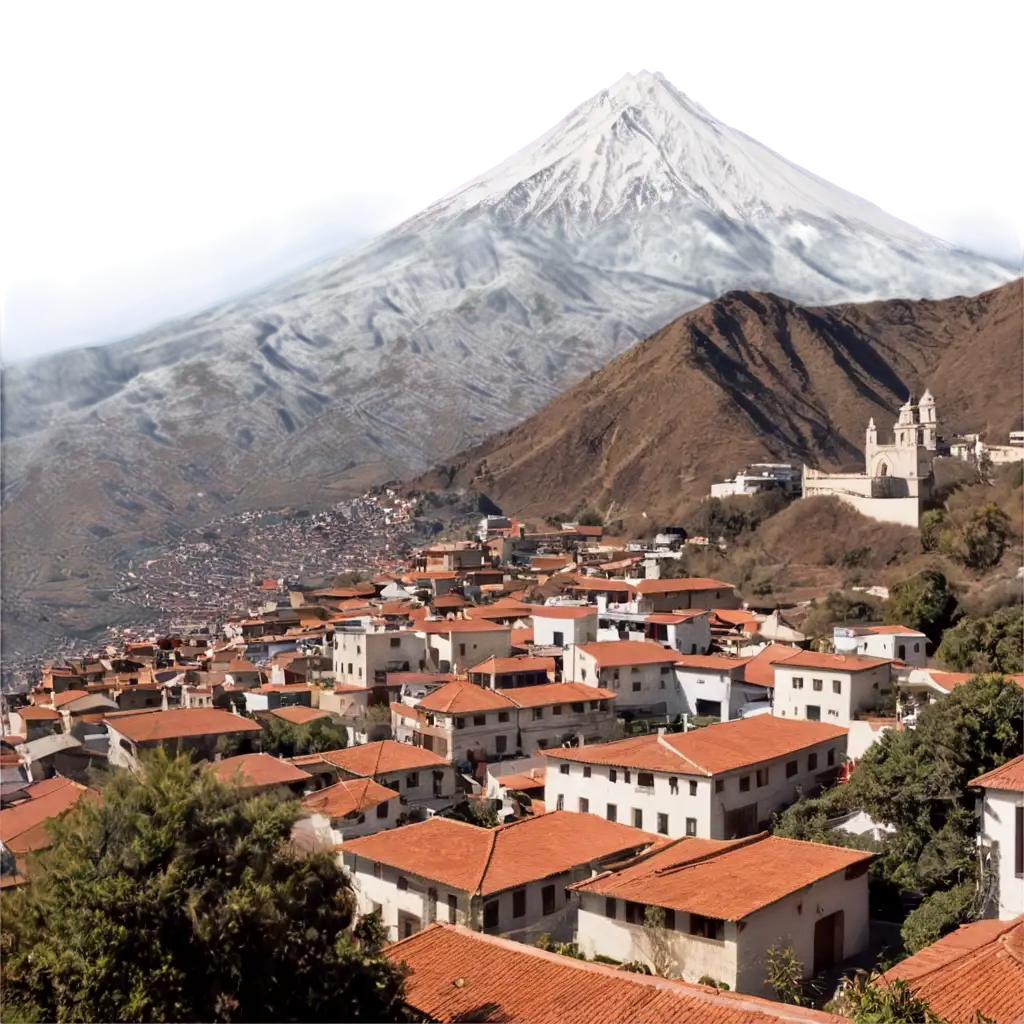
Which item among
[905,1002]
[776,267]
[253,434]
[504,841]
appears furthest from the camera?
[776,267]

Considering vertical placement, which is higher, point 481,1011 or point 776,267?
point 776,267

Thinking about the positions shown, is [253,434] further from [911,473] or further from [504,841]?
[911,473]

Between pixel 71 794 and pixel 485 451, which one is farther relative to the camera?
pixel 485 451

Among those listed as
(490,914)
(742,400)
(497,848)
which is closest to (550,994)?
(490,914)

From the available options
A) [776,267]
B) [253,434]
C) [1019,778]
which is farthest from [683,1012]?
[776,267]

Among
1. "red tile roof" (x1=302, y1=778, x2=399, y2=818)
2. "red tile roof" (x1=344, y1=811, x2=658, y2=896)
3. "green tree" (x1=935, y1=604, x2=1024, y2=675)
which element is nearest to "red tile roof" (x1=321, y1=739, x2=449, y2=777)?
"red tile roof" (x1=302, y1=778, x2=399, y2=818)

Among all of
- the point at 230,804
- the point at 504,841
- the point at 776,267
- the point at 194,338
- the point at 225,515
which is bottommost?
the point at 504,841

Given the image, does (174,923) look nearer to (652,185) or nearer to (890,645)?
(890,645)
